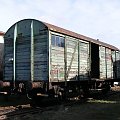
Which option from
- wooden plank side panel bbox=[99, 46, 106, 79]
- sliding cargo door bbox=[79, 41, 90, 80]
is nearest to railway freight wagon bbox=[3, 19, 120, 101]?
sliding cargo door bbox=[79, 41, 90, 80]

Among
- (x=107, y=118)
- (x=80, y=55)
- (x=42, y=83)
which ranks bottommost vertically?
(x=107, y=118)

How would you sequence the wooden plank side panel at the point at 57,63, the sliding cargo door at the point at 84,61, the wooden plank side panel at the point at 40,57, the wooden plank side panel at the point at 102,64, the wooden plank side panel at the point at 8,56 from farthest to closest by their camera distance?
the wooden plank side panel at the point at 102,64, the sliding cargo door at the point at 84,61, the wooden plank side panel at the point at 8,56, the wooden plank side panel at the point at 57,63, the wooden plank side panel at the point at 40,57

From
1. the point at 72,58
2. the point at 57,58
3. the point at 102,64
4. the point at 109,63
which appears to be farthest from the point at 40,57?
the point at 109,63

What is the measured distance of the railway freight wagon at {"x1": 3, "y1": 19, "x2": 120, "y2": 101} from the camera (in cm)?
1295

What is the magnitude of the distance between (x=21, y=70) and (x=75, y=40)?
3571 mm

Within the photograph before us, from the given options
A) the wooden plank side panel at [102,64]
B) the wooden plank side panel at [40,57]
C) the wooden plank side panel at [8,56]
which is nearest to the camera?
the wooden plank side panel at [40,57]

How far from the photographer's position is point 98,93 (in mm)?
20422

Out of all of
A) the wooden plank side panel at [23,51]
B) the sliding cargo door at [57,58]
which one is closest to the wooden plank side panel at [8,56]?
the wooden plank side panel at [23,51]

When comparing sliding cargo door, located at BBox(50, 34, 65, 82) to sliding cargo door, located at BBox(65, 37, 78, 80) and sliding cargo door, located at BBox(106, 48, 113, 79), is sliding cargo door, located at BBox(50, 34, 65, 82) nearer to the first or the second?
sliding cargo door, located at BBox(65, 37, 78, 80)

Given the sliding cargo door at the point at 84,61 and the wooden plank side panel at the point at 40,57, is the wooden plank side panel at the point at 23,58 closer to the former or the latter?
the wooden plank side panel at the point at 40,57

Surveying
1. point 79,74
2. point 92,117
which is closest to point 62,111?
point 92,117

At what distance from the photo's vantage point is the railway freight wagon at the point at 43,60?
12953 millimetres

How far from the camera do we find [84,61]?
16328 millimetres

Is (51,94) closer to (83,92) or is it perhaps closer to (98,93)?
(83,92)
